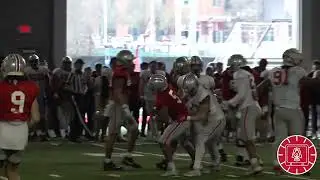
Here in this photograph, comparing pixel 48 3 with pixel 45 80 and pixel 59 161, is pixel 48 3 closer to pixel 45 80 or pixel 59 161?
pixel 45 80

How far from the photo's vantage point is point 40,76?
17.2 meters

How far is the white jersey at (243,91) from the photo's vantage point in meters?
11.5

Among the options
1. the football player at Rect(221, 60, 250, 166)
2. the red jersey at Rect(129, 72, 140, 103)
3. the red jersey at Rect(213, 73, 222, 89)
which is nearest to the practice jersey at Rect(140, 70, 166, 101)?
the red jersey at Rect(129, 72, 140, 103)

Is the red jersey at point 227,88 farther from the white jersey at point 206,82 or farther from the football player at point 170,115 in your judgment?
the football player at point 170,115

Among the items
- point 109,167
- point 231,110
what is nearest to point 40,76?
point 231,110

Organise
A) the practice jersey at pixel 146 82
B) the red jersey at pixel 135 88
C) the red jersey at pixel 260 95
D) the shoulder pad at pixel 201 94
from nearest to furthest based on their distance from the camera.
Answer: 1. the shoulder pad at pixel 201 94
2. the red jersey at pixel 260 95
3. the red jersey at pixel 135 88
4. the practice jersey at pixel 146 82

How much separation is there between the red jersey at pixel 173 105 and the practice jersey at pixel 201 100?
118 mm

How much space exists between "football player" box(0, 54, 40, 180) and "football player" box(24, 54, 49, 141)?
8403mm

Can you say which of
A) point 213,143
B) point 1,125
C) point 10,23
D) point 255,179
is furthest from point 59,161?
point 10,23

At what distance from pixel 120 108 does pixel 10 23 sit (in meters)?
10.0

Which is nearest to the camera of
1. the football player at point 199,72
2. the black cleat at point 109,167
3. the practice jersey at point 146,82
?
the football player at point 199,72

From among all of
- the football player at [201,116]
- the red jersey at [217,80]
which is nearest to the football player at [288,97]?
the football player at [201,116]

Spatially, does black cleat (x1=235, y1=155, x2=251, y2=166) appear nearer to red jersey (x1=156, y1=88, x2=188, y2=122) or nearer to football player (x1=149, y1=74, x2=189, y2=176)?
football player (x1=149, y1=74, x2=189, y2=176)

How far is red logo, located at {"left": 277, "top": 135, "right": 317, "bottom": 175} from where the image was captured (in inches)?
296
